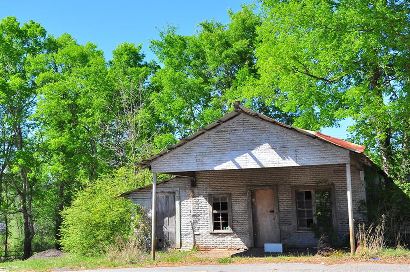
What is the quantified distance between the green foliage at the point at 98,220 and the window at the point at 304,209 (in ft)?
23.4

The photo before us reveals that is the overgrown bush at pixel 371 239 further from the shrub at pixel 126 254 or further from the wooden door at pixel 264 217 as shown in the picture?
the shrub at pixel 126 254

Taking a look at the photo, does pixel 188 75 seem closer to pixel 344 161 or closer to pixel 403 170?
pixel 403 170

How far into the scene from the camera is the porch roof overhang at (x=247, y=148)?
15.4 m

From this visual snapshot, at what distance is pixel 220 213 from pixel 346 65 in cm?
894

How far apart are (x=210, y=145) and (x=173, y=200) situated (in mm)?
5381

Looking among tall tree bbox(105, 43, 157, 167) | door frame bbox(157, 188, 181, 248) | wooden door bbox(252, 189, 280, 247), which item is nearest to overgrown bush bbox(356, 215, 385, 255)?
wooden door bbox(252, 189, 280, 247)

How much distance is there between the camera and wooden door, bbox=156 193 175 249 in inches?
833

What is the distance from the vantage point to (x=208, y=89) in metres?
35.0

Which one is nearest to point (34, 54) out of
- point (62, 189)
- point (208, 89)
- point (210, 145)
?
point (62, 189)

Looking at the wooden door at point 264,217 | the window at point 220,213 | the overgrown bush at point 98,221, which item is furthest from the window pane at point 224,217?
the overgrown bush at point 98,221

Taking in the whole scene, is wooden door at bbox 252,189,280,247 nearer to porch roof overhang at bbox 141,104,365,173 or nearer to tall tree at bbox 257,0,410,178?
porch roof overhang at bbox 141,104,365,173

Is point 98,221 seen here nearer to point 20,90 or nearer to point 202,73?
point 20,90

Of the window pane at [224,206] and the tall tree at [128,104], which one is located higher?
the tall tree at [128,104]

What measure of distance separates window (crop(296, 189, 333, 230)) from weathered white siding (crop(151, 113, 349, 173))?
4.16 meters
